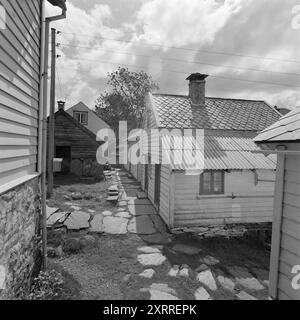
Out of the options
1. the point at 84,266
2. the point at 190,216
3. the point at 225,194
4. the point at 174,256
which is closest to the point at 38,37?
the point at 84,266

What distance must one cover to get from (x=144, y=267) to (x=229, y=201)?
458cm

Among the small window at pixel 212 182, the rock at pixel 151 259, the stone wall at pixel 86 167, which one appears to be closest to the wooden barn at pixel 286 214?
the rock at pixel 151 259

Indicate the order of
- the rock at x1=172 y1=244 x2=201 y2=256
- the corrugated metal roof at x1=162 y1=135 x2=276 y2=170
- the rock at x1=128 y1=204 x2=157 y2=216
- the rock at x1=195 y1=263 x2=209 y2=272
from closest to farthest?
1. the rock at x1=195 y1=263 x2=209 y2=272
2. the rock at x1=172 y1=244 x2=201 y2=256
3. the corrugated metal roof at x1=162 y1=135 x2=276 y2=170
4. the rock at x1=128 y1=204 x2=157 y2=216

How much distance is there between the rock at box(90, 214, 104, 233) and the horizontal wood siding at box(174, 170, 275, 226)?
2.78 meters

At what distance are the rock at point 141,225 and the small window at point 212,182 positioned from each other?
7.93 feet

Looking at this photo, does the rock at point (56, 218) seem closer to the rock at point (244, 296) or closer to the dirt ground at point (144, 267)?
the dirt ground at point (144, 267)

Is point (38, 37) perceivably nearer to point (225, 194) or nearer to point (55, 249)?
point (55, 249)

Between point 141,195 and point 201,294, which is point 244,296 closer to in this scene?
point 201,294

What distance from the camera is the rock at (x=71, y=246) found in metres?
6.71

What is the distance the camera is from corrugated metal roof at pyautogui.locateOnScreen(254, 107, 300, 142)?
337 centimetres

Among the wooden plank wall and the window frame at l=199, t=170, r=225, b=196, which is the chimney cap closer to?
the window frame at l=199, t=170, r=225, b=196

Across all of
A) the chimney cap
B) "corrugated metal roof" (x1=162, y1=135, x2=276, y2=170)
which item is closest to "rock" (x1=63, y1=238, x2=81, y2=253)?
"corrugated metal roof" (x1=162, y1=135, x2=276, y2=170)

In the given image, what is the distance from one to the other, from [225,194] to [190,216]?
1.65m

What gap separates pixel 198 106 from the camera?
12422mm
